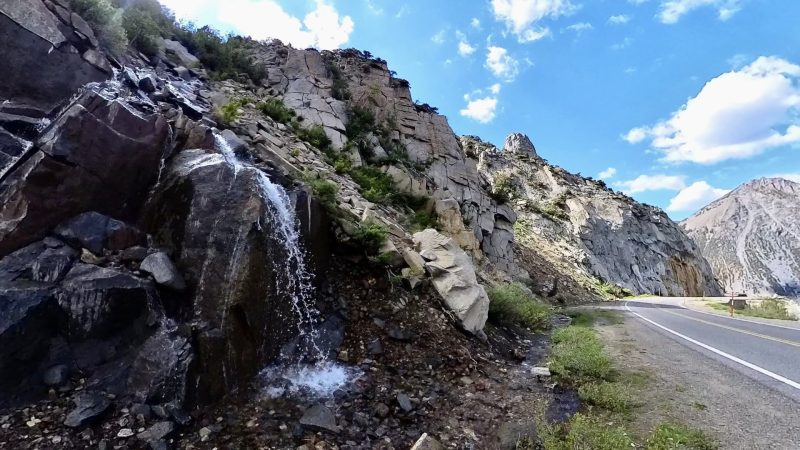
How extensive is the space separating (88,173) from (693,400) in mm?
11049

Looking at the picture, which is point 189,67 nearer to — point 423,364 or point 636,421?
point 423,364

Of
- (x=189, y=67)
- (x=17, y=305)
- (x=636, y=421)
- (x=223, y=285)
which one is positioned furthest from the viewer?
(x=189, y=67)

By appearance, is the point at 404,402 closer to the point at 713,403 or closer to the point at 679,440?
the point at 679,440

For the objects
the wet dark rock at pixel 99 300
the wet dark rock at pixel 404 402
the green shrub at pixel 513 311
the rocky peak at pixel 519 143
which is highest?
the rocky peak at pixel 519 143

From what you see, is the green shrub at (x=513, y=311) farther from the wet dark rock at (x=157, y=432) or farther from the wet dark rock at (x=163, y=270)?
the wet dark rock at (x=157, y=432)

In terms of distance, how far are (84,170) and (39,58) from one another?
3780mm

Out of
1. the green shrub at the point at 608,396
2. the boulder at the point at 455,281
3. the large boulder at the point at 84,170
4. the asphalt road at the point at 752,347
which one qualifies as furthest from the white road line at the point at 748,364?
the large boulder at the point at 84,170

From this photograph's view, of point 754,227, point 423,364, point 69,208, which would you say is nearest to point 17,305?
point 69,208

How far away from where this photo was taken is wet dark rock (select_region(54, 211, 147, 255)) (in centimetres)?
671

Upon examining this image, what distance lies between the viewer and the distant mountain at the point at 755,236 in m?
106

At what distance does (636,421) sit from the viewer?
20.8 ft

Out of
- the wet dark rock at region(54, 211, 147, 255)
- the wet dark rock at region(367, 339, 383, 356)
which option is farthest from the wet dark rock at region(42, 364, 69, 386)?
the wet dark rock at region(367, 339, 383, 356)

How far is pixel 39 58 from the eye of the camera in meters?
8.72

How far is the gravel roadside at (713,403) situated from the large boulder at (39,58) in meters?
12.8
